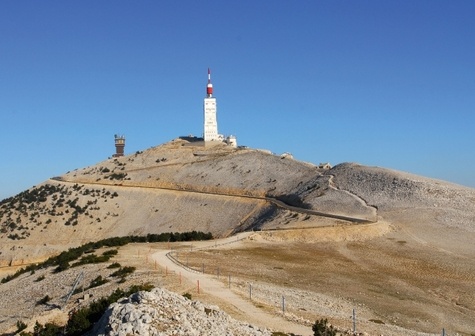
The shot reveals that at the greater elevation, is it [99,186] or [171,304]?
[99,186]

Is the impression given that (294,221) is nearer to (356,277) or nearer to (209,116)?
(356,277)

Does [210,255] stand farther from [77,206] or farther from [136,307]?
[77,206]

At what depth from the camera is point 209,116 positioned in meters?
105

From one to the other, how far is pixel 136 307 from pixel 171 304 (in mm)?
1298

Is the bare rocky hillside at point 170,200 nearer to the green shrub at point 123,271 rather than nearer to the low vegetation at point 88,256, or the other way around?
the low vegetation at point 88,256

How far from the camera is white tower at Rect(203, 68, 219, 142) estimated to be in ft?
344

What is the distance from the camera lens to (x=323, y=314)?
75.7ft

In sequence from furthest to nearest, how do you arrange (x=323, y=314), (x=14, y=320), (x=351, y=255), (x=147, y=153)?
(x=147, y=153)
(x=351, y=255)
(x=14, y=320)
(x=323, y=314)

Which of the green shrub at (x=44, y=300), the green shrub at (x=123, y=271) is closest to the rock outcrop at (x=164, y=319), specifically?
the green shrub at (x=123, y=271)

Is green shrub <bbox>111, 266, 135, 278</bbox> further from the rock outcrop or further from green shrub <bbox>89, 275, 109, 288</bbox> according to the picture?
the rock outcrop

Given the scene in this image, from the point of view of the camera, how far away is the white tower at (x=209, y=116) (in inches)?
4124

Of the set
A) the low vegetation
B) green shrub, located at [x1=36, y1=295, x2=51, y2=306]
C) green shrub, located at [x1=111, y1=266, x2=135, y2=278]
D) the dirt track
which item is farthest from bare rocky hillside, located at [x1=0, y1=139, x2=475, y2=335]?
green shrub, located at [x1=111, y1=266, x2=135, y2=278]

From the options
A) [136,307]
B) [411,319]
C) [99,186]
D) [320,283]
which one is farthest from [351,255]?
[99,186]

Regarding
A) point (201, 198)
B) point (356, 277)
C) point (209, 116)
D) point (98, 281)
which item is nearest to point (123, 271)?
point (98, 281)
